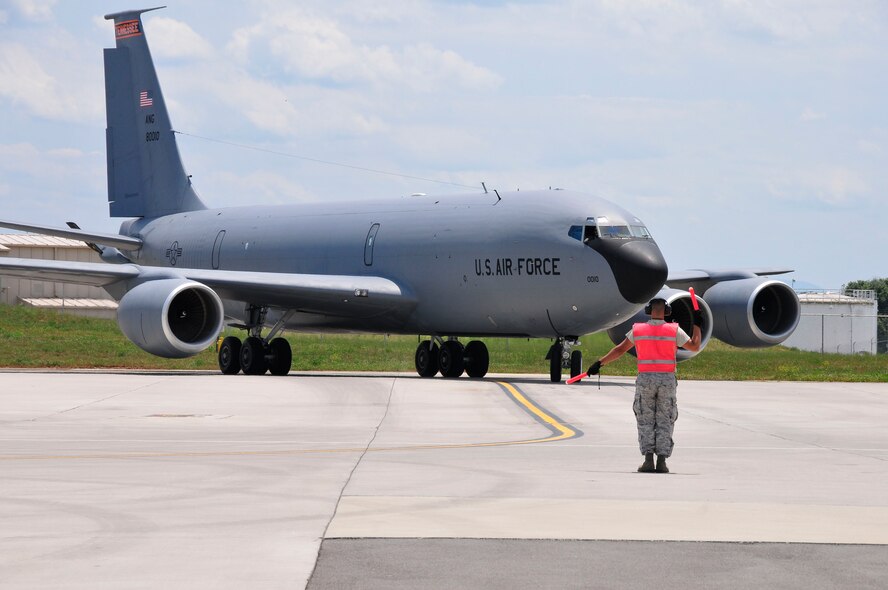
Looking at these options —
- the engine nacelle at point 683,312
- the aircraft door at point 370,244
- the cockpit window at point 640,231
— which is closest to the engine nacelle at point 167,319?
the aircraft door at point 370,244

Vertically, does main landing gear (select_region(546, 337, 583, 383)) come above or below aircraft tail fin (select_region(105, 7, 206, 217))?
below

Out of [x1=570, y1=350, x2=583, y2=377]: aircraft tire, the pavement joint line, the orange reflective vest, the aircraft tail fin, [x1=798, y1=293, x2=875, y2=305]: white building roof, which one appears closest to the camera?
the orange reflective vest

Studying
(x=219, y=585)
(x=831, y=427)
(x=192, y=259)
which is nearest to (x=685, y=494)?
(x=219, y=585)

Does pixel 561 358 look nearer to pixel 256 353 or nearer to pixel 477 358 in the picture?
pixel 477 358

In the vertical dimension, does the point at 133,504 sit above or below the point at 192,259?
below

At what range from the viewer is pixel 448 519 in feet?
31.6

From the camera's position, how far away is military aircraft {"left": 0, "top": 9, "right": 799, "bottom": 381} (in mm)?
29094

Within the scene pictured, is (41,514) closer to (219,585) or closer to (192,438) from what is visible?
(219,585)

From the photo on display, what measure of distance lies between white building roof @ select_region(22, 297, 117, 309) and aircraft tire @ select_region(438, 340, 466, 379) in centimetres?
5235

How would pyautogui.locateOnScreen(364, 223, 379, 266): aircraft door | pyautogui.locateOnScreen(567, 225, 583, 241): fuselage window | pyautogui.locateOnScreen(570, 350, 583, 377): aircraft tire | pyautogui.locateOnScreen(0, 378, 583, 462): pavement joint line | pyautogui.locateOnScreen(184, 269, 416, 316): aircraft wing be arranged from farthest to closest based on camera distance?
pyautogui.locateOnScreen(364, 223, 379, 266): aircraft door → pyautogui.locateOnScreen(184, 269, 416, 316): aircraft wing → pyautogui.locateOnScreen(570, 350, 583, 377): aircraft tire → pyautogui.locateOnScreen(567, 225, 583, 241): fuselage window → pyautogui.locateOnScreen(0, 378, 583, 462): pavement joint line

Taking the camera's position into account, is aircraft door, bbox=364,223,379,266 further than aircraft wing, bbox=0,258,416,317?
Yes

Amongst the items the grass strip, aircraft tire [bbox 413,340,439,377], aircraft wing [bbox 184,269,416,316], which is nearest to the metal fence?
the grass strip

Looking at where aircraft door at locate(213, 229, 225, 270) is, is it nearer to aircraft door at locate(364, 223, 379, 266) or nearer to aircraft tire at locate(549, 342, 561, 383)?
aircraft door at locate(364, 223, 379, 266)

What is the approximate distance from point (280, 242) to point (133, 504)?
27.3 meters
